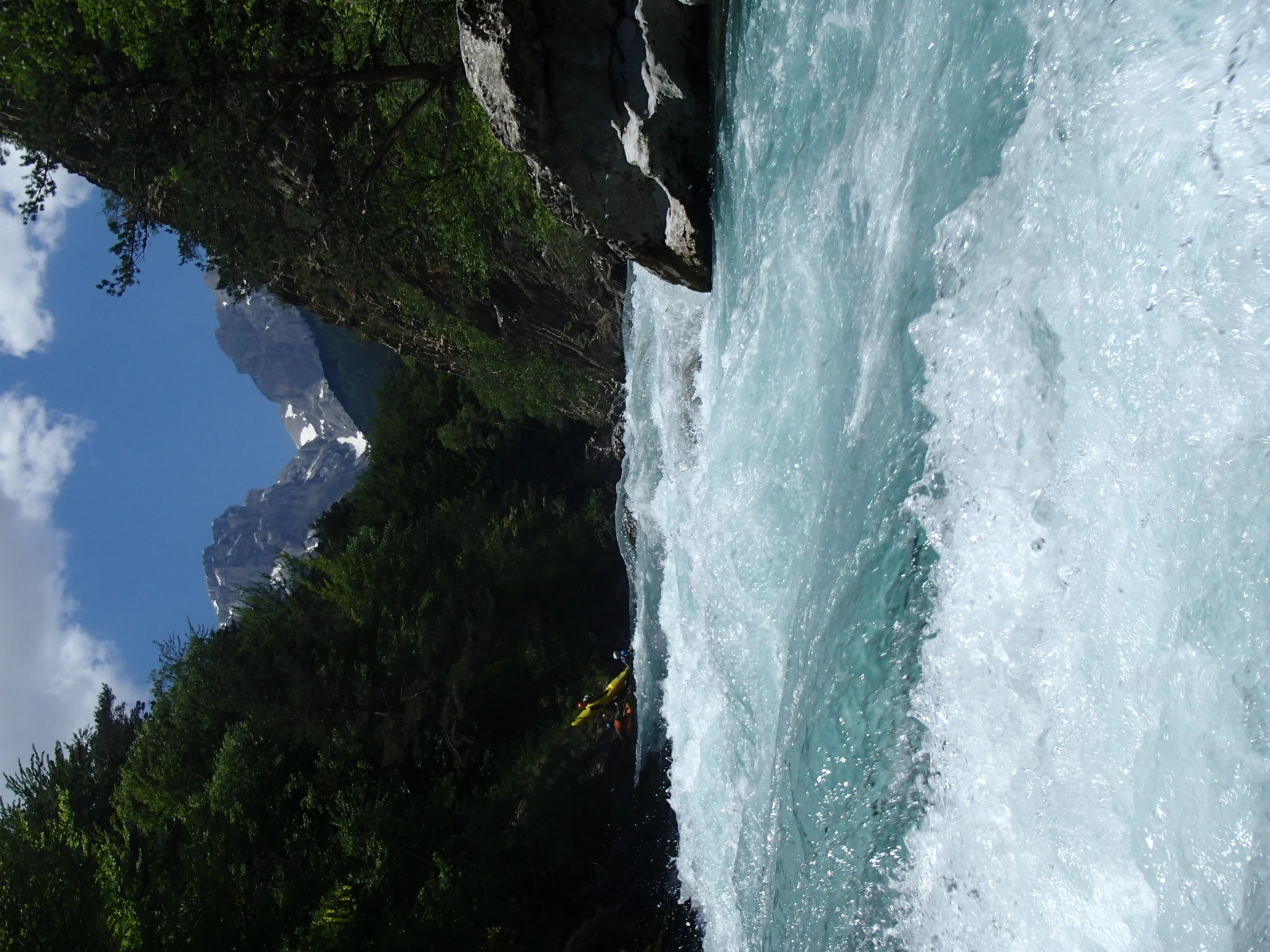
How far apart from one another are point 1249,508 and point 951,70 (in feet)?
5.99

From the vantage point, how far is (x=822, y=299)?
4.31 m

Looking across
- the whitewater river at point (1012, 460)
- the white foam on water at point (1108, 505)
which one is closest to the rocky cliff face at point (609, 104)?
the whitewater river at point (1012, 460)

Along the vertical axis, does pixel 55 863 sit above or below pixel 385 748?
below

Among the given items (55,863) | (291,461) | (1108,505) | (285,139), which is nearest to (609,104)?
(1108,505)

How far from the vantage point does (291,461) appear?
284 feet

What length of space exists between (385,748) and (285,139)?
9.32m

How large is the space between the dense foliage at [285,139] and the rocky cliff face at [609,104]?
2.88 metres

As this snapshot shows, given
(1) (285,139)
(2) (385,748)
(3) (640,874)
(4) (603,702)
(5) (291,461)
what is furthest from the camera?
(5) (291,461)

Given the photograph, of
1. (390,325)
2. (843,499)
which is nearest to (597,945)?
(390,325)

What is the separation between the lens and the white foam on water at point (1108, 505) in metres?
2.04

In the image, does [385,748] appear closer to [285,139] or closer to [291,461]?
[285,139]

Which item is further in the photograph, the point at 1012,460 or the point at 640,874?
the point at 640,874

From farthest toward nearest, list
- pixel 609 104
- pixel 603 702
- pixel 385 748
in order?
pixel 385 748 → pixel 603 702 → pixel 609 104

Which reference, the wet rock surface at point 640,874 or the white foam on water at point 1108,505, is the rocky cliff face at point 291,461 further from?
the white foam on water at point 1108,505
